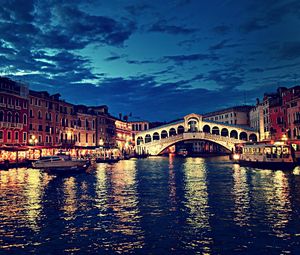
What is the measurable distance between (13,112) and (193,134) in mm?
40584

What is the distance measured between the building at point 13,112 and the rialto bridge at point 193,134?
122 feet

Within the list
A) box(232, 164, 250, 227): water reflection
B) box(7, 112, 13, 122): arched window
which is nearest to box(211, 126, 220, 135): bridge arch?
box(7, 112, 13, 122): arched window

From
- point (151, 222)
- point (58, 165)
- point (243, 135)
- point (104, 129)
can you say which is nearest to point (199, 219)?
point (151, 222)

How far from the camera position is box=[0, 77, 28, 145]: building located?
41781 millimetres

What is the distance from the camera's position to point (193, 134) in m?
74.1

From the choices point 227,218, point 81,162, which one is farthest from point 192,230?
point 81,162

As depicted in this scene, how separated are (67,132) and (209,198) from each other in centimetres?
4702

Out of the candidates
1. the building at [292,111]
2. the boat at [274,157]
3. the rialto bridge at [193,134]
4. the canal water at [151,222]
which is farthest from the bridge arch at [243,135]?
the canal water at [151,222]

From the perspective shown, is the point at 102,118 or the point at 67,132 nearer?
the point at 67,132

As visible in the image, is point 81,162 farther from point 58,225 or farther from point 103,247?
point 103,247

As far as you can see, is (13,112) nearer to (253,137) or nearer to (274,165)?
(274,165)

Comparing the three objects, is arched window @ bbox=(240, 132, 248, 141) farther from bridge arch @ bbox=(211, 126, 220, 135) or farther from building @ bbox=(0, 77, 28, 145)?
building @ bbox=(0, 77, 28, 145)

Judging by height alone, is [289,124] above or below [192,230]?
above

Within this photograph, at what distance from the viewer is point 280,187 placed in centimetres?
2091
